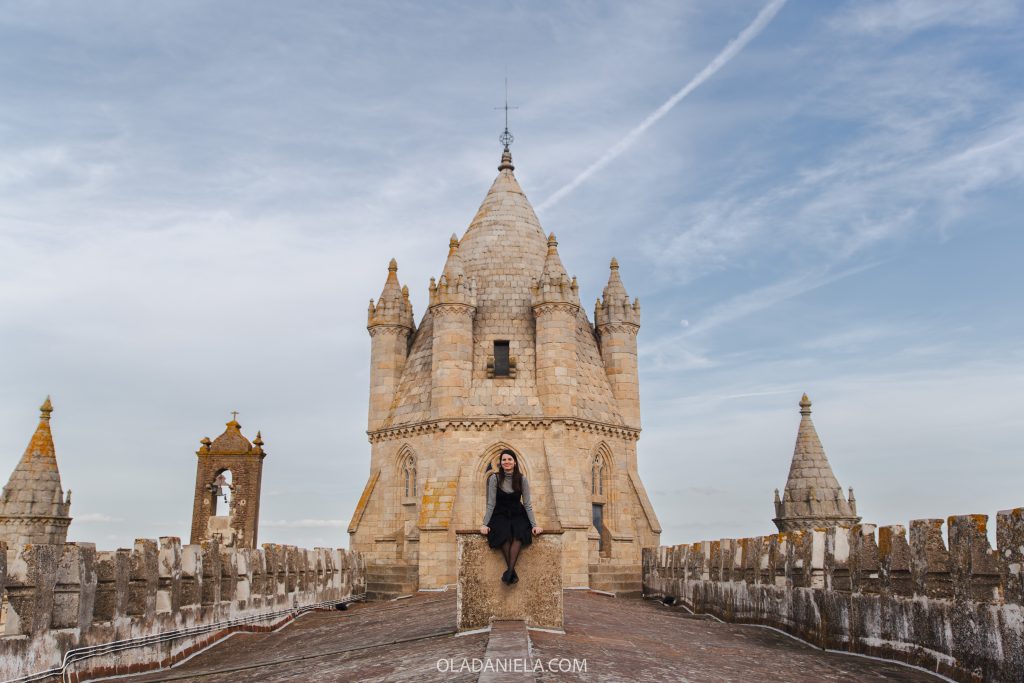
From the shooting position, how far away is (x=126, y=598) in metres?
11.4

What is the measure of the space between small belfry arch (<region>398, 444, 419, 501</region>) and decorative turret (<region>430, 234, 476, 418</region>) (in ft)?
6.06

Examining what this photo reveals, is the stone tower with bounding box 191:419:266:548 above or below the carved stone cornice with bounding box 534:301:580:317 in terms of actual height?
below

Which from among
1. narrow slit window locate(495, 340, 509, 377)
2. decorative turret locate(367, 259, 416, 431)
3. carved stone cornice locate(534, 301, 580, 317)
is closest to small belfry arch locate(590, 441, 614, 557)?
narrow slit window locate(495, 340, 509, 377)

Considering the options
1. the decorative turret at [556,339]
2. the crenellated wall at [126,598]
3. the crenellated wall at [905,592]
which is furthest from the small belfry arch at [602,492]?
the crenellated wall at [126,598]

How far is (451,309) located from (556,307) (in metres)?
3.41

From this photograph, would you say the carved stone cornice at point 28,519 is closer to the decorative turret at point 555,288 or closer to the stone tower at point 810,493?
the decorative turret at point 555,288

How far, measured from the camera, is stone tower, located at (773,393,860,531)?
1003 inches

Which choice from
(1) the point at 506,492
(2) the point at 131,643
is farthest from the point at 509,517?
(2) the point at 131,643

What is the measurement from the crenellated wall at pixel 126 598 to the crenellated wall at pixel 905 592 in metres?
9.37

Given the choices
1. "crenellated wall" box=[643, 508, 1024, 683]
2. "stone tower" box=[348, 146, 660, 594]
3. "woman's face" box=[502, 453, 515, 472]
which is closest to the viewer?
"crenellated wall" box=[643, 508, 1024, 683]

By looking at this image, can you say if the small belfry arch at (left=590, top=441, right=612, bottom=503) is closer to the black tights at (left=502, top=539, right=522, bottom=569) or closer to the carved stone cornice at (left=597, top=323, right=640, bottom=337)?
the carved stone cornice at (left=597, top=323, right=640, bottom=337)

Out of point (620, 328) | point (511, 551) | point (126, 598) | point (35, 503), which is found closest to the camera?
point (511, 551)

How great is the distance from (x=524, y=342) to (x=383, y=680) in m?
20.6

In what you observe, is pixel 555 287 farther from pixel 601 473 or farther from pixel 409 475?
pixel 409 475
